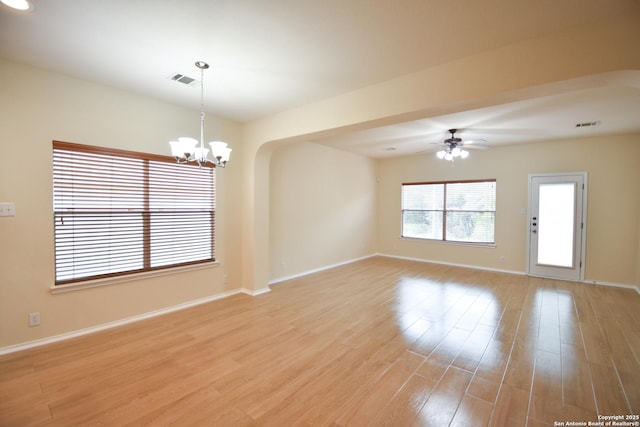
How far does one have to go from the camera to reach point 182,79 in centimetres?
298

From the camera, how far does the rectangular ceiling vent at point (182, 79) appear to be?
2.89 meters

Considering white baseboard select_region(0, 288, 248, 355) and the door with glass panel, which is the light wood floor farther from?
the door with glass panel

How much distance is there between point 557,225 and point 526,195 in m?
0.78

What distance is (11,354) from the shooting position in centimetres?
265

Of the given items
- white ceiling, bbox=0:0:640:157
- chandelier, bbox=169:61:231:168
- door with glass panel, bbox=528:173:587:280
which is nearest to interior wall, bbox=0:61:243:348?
white ceiling, bbox=0:0:640:157

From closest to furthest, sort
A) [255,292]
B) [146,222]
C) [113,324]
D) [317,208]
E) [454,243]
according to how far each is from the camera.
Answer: [113,324] < [146,222] < [255,292] < [317,208] < [454,243]

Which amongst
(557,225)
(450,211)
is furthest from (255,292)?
(557,225)

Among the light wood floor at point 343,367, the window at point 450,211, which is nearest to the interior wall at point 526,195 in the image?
the window at point 450,211

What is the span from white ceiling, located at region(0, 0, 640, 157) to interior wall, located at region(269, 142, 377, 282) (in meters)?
2.06

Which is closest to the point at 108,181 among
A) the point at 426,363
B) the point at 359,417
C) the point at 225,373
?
the point at 225,373

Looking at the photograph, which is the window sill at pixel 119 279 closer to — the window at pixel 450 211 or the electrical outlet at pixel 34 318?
the electrical outlet at pixel 34 318

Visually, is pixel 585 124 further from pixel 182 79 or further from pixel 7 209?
pixel 7 209

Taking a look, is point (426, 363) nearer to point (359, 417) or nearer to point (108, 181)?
Answer: point (359, 417)

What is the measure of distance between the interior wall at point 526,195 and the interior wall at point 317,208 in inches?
37.3
